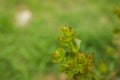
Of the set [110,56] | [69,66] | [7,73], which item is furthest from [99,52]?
[69,66]

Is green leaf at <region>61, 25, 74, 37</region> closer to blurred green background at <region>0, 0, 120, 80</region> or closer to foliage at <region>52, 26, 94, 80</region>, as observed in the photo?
foliage at <region>52, 26, 94, 80</region>

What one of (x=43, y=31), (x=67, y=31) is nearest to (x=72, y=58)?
(x=67, y=31)

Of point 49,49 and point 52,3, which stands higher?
point 52,3

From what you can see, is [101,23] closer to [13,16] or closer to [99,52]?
[99,52]

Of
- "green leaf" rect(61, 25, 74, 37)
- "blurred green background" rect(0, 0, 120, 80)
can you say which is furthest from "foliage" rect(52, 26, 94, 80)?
"blurred green background" rect(0, 0, 120, 80)

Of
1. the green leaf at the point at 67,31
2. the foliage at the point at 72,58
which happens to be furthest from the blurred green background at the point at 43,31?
the green leaf at the point at 67,31
